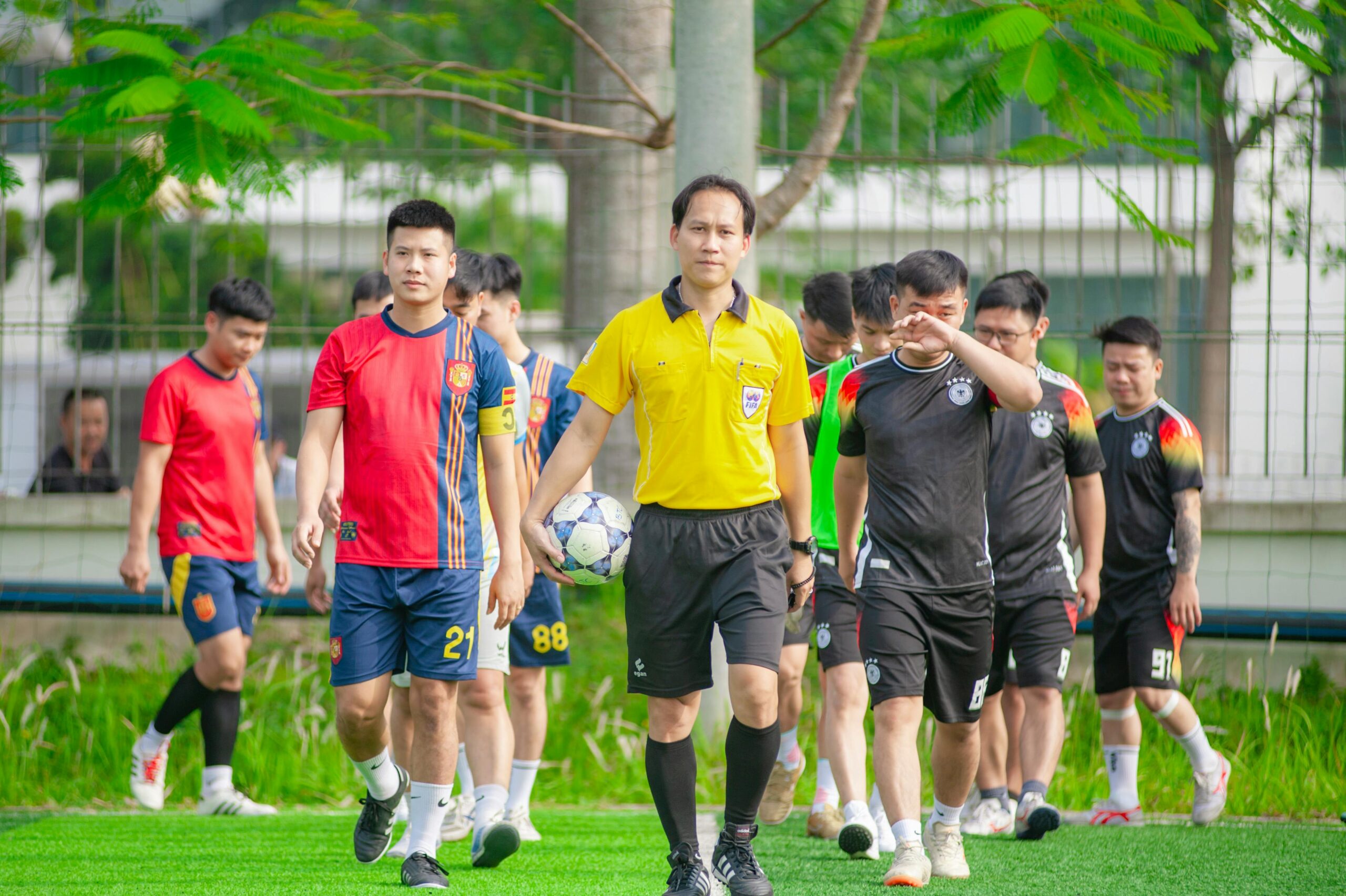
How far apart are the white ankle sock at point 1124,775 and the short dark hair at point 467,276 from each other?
3457mm

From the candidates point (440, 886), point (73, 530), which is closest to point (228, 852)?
point (440, 886)

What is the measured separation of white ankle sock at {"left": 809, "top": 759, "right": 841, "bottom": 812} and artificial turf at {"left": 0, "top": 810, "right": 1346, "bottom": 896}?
0.53ft

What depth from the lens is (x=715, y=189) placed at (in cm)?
407

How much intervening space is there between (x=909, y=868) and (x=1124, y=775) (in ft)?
6.67

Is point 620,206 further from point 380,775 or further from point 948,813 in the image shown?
point 948,813

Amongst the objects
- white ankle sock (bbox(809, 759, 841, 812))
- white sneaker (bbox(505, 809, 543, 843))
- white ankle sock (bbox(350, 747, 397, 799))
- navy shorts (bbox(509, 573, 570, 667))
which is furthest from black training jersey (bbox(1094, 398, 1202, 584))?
white ankle sock (bbox(350, 747, 397, 799))

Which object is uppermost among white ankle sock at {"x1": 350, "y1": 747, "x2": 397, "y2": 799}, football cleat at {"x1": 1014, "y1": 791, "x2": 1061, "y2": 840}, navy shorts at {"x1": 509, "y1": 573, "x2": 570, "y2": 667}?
navy shorts at {"x1": 509, "y1": 573, "x2": 570, "y2": 667}

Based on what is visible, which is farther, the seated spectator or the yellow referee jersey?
the seated spectator

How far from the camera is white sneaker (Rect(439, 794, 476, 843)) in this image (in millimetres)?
5324

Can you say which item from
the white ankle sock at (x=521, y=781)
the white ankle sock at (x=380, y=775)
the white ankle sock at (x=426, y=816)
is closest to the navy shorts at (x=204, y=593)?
the white ankle sock at (x=521, y=781)

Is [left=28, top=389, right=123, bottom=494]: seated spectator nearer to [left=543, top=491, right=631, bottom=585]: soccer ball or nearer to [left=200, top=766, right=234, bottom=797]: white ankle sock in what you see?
[left=200, top=766, right=234, bottom=797]: white ankle sock

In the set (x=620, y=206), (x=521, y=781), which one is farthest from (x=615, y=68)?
(x=521, y=781)

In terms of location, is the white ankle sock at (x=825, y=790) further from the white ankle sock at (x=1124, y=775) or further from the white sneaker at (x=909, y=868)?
the white ankle sock at (x=1124, y=775)

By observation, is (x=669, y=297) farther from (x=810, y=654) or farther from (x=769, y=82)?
(x=769, y=82)
